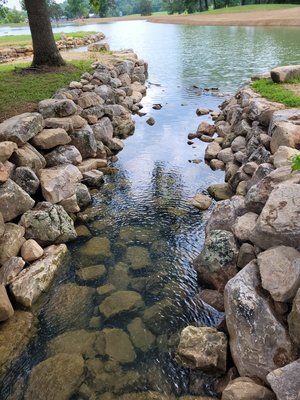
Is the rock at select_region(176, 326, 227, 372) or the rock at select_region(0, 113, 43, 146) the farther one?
the rock at select_region(0, 113, 43, 146)

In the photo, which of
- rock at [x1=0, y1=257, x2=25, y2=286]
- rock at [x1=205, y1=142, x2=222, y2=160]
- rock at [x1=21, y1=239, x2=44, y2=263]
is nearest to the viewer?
rock at [x1=0, y1=257, x2=25, y2=286]

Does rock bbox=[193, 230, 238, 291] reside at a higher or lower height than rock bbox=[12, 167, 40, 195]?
lower

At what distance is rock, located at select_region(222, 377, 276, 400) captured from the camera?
488cm

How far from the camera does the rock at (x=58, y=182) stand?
9.95 meters

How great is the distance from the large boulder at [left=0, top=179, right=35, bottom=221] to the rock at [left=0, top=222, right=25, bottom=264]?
0.37 meters

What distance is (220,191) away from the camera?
1108 cm

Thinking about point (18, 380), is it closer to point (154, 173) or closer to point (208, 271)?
point (208, 271)

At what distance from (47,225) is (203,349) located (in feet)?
15.9

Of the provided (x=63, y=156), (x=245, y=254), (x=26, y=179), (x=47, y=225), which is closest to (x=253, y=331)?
(x=245, y=254)

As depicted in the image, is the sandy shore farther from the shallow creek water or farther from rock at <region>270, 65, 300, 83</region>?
the shallow creek water

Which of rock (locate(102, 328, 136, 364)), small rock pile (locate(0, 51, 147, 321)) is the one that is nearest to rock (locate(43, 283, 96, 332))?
small rock pile (locate(0, 51, 147, 321))

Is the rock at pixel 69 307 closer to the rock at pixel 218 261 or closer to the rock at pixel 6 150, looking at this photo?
the rock at pixel 218 261

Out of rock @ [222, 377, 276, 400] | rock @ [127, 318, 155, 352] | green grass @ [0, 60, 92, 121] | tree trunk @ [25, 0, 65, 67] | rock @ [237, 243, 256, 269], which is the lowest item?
rock @ [127, 318, 155, 352]

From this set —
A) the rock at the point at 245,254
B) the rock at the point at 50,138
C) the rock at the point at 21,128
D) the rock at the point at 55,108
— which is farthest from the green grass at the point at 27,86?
the rock at the point at 245,254
